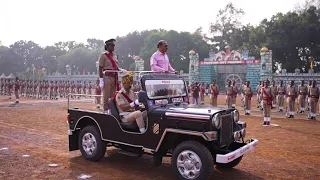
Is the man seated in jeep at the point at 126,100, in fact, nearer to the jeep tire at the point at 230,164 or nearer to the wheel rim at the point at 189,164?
the wheel rim at the point at 189,164

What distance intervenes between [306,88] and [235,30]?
1756 inches

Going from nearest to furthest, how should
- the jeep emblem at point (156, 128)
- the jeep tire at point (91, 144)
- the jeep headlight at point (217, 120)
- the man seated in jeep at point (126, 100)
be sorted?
the jeep headlight at point (217, 120) < the jeep emblem at point (156, 128) < the man seated in jeep at point (126, 100) < the jeep tire at point (91, 144)

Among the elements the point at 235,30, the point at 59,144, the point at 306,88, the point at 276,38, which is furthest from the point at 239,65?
the point at 59,144

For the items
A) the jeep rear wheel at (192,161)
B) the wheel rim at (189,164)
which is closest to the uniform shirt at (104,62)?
the jeep rear wheel at (192,161)

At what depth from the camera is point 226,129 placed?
535 centimetres

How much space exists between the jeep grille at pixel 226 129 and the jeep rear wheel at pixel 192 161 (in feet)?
1.52

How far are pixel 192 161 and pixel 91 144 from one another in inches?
107

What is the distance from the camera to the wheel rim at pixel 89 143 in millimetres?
6629

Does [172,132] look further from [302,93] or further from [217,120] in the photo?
[302,93]

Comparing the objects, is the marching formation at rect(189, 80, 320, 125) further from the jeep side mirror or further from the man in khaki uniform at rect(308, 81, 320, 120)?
the jeep side mirror

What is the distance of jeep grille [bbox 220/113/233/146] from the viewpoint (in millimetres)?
5191

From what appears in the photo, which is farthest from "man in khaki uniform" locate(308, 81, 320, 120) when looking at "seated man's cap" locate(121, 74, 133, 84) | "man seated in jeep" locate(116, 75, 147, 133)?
"seated man's cap" locate(121, 74, 133, 84)

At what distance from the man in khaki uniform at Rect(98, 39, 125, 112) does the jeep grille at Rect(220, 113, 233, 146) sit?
2.85 metres

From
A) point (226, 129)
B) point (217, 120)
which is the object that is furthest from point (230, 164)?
point (217, 120)
